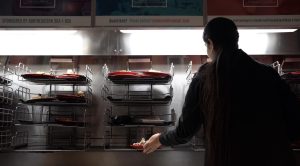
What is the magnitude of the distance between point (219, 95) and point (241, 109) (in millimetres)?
83

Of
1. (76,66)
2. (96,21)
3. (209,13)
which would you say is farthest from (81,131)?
(209,13)

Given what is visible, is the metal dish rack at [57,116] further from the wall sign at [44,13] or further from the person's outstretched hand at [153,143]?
the person's outstretched hand at [153,143]

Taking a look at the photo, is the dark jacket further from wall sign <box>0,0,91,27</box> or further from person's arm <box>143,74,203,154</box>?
wall sign <box>0,0,91,27</box>

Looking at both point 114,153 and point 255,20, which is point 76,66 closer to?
point 114,153

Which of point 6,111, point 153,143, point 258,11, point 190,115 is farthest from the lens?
point 6,111

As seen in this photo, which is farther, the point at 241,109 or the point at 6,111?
the point at 6,111

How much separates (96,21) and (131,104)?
56 cm

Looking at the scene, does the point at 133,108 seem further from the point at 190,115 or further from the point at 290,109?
the point at 290,109

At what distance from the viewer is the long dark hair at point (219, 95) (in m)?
1.06

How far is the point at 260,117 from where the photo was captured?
1.06 m

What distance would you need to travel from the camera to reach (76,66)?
6.99 ft

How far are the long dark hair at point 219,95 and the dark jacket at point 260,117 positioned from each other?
2 cm

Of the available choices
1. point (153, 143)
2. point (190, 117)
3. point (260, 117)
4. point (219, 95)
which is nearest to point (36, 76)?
point (153, 143)

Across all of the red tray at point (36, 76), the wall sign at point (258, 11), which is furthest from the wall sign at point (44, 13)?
the wall sign at point (258, 11)
